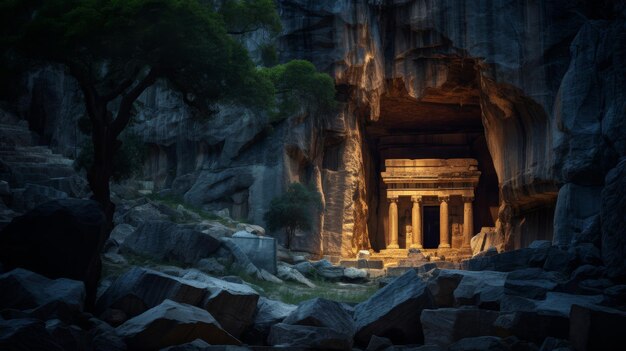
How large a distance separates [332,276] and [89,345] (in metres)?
14.8

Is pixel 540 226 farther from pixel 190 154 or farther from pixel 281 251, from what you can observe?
pixel 190 154

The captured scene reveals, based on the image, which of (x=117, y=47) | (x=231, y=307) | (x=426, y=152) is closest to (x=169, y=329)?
(x=231, y=307)

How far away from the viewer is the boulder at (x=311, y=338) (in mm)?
8508

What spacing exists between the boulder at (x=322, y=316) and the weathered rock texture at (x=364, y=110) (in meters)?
13.6

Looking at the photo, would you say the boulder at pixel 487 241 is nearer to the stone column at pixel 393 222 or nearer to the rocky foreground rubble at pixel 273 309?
the stone column at pixel 393 222

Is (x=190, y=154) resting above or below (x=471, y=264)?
above

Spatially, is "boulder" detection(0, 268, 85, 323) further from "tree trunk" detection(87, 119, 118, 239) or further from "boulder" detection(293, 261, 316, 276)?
"boulder" detection(293, 261, 316, 276)

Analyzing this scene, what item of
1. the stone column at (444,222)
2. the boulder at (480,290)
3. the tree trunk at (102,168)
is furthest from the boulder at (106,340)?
the stone column at (444,222)

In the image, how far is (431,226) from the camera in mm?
42031

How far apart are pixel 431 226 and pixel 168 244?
27.6 meters

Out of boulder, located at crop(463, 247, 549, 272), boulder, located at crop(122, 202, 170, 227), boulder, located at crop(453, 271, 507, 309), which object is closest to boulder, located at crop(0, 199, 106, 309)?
boulder, located at crop(453, 271, 507, 309)

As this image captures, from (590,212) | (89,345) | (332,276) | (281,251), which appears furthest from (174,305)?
(281,251)

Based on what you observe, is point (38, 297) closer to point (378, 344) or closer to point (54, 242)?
point (54, 242)

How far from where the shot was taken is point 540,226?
88.5ft
